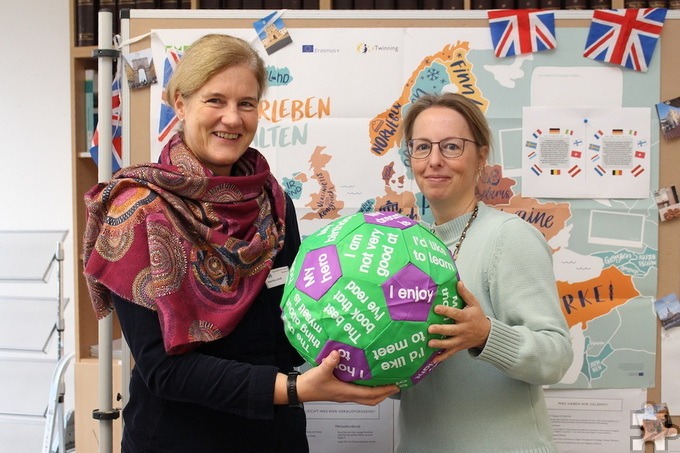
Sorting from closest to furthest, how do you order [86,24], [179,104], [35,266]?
[179,104] < [35,266] < [86,24]

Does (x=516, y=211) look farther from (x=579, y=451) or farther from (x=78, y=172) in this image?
(x=78, y=172)

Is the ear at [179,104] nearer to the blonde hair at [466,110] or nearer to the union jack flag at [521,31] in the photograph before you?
the blonde hair at [466,110]

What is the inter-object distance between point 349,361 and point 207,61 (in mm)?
688

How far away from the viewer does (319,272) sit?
1.23m

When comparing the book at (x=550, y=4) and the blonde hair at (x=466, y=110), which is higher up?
the book at (x=550, y=4)

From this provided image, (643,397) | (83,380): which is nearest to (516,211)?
(643,397)

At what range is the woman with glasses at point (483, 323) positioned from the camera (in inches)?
55.3

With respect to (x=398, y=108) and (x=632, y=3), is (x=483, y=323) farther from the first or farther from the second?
(x=632, y=3)

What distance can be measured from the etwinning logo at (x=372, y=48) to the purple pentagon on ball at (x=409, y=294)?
117 cm

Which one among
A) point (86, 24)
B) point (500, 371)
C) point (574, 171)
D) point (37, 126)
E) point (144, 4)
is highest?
point (144, 4)

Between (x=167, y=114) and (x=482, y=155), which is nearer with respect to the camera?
(x=482, y=155)

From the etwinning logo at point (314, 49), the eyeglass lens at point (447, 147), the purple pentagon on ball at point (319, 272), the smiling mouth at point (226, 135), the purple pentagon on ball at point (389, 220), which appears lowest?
the purple pentagon on ball at point (319, 272)

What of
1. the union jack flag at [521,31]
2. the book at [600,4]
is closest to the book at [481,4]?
the book at [600,4]

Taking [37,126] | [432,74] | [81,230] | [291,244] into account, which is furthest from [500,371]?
[37,126]
